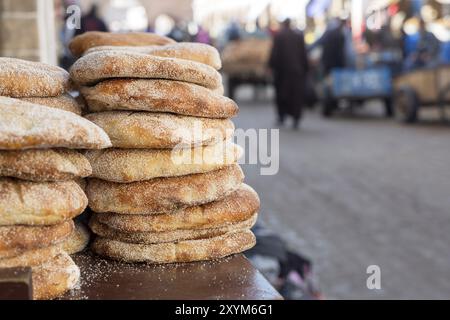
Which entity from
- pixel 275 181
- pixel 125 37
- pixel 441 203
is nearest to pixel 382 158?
pixel 275 181

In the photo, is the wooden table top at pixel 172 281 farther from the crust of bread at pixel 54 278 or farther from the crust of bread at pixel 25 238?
the crust of bread at pixel 25 238

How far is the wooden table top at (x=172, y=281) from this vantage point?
1280 mm

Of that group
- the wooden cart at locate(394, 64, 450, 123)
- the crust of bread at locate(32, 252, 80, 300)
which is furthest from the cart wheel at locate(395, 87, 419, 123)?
the crust of bread at locate(32, 252, 80, 300)

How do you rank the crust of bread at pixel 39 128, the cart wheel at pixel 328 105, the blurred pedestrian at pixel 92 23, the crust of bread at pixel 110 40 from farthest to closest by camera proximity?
the cart wheel at pixel 328 105 → the blurred pedestrian at pixel 92 23 → the crust of bread at pixel 110 40 → the crust of bread at pixel 39 128

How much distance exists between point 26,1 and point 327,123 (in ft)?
31.1

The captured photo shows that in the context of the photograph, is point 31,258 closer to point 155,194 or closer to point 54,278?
point 54,278

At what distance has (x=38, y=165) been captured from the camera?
47.8 inches

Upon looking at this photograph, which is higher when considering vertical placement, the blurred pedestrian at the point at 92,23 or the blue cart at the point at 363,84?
the blurred pedestrian at the point at 92,23

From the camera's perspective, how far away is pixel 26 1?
15.5ft

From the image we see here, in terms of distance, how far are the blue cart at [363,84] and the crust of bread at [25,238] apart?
13.0 m

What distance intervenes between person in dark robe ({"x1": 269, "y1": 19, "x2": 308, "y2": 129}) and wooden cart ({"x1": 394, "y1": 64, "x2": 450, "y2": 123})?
1901mm

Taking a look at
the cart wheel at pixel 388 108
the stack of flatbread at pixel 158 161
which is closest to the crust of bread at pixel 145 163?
the stack of flatbread at pixel 158 161

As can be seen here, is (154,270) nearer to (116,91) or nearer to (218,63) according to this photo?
(116,91)

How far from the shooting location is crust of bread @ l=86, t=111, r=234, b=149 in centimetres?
143
